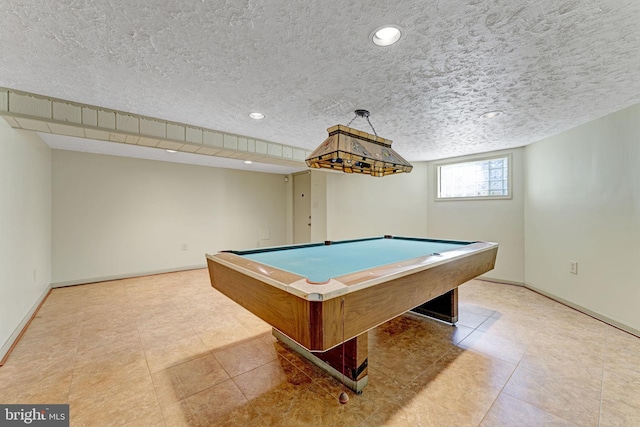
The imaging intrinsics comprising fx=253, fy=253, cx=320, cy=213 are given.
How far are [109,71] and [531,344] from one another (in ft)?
13.0

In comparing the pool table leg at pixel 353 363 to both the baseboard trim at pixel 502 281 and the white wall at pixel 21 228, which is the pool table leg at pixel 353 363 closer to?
the white wall at pixel 21 228

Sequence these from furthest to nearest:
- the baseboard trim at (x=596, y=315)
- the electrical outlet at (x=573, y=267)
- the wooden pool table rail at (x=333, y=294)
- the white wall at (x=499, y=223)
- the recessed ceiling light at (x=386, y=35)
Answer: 1. the white wall at (x=499, y=223)
2. the electrical outlet at (x=573, y=267)
3. the baseboard trim at (x=596, y=315)
4. the recessed ceiling light at (x=386, y=35)
5. the wooden pool table rail at (x=333, y=294)

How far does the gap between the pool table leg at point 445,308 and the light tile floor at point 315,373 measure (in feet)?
0.38

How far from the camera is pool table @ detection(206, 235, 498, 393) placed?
1.08 metres

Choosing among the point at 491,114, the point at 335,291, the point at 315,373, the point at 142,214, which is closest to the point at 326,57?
the point at 335,291

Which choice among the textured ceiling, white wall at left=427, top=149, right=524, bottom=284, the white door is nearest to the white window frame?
white wall at left=427, top=149, right=524, bottom=284

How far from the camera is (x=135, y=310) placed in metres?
3.02

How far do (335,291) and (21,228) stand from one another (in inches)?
137

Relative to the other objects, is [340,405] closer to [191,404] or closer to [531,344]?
[191,404]

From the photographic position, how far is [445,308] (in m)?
2.67

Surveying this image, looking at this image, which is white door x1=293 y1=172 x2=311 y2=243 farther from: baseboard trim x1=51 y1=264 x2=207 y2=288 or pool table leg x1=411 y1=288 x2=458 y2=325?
pool table leg x1=411 y1=288 x2=458 y2=325

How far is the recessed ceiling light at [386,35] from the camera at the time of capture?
54.6 inches

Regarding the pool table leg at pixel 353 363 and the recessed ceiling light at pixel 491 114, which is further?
the recessed ceiling light at pixel 491 114

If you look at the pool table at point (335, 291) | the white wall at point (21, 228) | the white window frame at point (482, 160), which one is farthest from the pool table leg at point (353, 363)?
the white window frame at point (482, 160)
